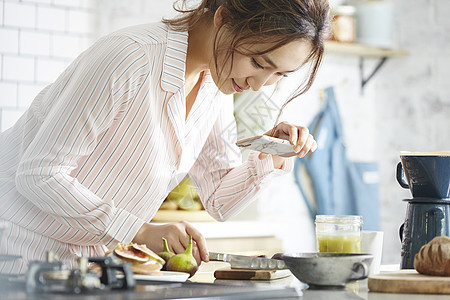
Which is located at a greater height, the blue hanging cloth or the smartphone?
the smartphone

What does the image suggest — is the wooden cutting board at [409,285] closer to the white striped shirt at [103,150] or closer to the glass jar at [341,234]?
the glass jar at [341,234]

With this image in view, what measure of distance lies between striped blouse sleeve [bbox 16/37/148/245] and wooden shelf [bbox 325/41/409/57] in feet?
8.35

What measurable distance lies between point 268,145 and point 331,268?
0.43 metres

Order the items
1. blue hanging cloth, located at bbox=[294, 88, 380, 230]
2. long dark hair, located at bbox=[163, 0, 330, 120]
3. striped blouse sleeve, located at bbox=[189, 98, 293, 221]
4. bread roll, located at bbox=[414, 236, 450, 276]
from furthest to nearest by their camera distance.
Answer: blue hanging cloth, located at bbox=[294, 88, 380, 230] < striped blouse sleeve, located at bbox=[189, 98, 293, 221] < long dark hair, located at bbox=[163, 0, 330, 120] < bread roll, located at bbox=[414, 236, 450, 276]

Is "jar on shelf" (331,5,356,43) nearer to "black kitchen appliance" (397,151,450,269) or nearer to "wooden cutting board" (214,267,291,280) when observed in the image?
"black kitchen appliance" (397,151,450,269)

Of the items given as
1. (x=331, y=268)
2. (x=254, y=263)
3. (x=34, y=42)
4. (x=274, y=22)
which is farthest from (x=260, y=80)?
(x=34, y=42)

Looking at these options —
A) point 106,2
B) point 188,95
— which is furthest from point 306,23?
point 106,2

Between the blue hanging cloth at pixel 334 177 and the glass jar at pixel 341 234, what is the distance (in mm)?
2326

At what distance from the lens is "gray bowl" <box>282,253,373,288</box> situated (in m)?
1.26

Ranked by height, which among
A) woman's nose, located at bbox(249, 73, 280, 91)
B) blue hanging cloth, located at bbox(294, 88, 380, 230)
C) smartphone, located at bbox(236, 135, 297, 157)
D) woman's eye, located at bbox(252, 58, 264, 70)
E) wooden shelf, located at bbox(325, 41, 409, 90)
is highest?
wooden shelf, located at bbox(325, 41, 409, 90)

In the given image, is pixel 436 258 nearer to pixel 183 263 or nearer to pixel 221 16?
pixel 183 263

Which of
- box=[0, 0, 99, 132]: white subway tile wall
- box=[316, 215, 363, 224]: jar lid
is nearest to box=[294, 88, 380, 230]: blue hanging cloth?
box=[0, 0, 99, 132]: white subway tile wall

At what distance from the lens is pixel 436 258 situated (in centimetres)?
136

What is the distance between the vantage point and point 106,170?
1.72 m
